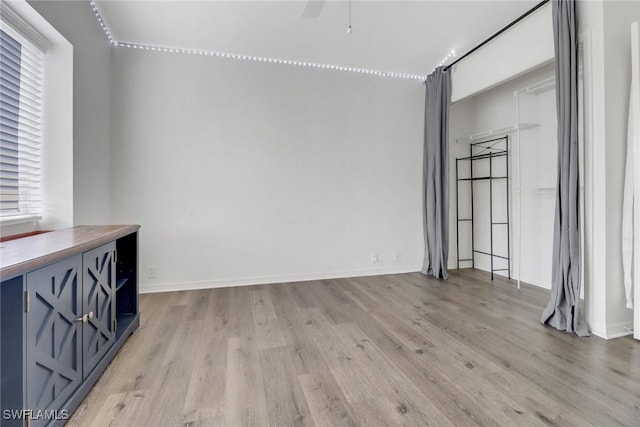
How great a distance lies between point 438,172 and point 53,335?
150 inches

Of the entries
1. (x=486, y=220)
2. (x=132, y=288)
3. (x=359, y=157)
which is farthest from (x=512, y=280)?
(x=132, y=288)

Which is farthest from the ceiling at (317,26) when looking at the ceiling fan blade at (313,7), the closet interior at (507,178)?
the closet interior at (507,178)

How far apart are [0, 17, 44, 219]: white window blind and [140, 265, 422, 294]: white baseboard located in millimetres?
1407

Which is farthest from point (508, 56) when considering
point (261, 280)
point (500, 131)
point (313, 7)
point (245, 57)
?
point (261, 280)

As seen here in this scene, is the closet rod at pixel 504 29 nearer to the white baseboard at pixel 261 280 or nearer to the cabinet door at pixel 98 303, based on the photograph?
the white baseboard at pixel 261 280

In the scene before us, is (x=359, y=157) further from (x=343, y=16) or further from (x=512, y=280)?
(x=512, y=280)

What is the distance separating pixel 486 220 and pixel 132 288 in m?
4.25

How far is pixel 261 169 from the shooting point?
3.54 meters

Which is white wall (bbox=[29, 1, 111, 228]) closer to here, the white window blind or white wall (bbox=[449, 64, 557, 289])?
the white window blind

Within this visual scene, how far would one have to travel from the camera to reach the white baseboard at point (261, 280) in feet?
10.7

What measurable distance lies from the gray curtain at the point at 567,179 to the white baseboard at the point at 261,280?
6.13ft

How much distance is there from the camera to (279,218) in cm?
361

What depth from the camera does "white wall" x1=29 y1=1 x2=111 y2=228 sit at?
7.36 ft

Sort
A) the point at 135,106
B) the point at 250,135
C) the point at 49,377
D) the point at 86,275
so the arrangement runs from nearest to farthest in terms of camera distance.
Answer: the point at 49,377 < the point at 86,275 < the point at 135,106 < the point at 250,135
